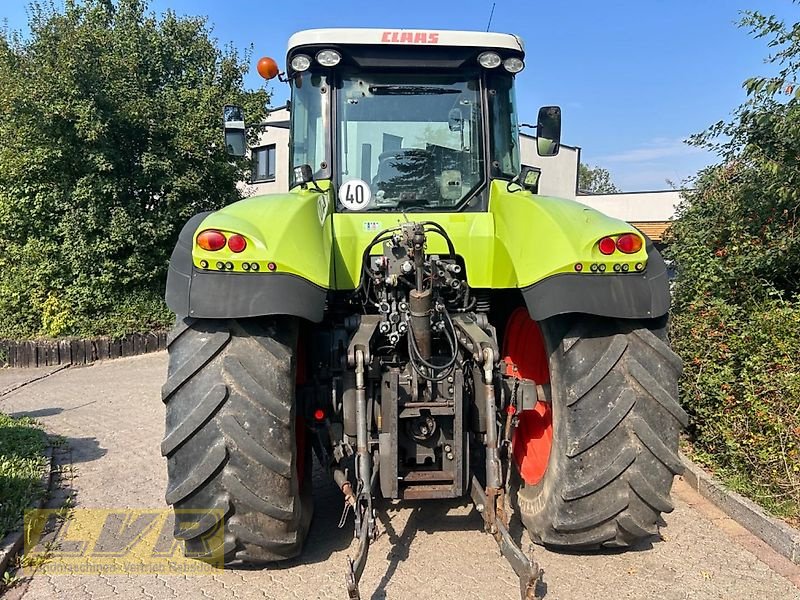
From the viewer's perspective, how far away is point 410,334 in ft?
10.1

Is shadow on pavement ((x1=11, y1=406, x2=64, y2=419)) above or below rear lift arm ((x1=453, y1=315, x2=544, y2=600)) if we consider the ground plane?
below

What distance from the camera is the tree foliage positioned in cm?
396

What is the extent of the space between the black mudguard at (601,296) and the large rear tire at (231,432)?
119 cm

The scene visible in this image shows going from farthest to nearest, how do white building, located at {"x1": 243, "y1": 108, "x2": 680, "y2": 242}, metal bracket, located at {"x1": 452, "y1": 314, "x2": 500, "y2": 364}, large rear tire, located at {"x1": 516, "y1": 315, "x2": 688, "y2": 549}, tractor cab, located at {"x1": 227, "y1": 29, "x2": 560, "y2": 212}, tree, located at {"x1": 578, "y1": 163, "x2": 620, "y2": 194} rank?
1. tree, located at {"x1": 578, "y1": 163, "x2": 620, "y2": 194}
2. white building, located at {"x1": 243, "y1": 108, "x2": 680, "y2": 242}
3. tractor cab, located at {"x1": 227, "y1": 29, "x2": 560, "y2": 212}
4. metal bracket, located at {"x1": 452, "y1": 314, "x2": 500, "y2": 364}
5. large rear tire, located at {"x1": 516, "y1": 315, "x2": 688, "y2": 549}

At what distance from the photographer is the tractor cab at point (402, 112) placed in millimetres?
3605

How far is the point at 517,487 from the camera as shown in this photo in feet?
12.0

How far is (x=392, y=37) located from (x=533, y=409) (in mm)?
2230

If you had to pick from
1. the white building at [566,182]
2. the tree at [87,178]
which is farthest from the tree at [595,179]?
the tree at [87,178]

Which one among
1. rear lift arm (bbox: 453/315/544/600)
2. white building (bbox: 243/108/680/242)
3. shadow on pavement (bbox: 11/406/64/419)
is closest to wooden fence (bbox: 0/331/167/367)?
shadow on pavement (bbox: 11/406/64/419)

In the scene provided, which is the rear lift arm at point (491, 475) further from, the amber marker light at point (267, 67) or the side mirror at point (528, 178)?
the amber marker light at point (267, 67)

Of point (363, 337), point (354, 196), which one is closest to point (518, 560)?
point (363, 337)

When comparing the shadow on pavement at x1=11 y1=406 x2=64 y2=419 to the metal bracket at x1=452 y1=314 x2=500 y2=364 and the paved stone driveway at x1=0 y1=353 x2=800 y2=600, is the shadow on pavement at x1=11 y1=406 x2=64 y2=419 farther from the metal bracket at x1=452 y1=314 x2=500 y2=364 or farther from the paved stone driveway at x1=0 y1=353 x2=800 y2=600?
the metal bracket at x1=452 y1=314 x2=500 y2=364

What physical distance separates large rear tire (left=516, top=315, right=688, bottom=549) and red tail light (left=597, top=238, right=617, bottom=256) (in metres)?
0.32

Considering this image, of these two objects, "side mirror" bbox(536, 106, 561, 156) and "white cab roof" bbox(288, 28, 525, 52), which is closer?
"white cab roof" bbox(288, 28, 525, 52)
